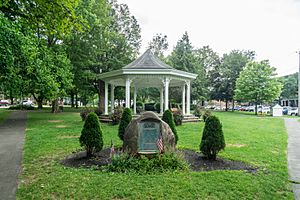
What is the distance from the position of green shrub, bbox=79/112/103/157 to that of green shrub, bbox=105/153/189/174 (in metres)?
1.11

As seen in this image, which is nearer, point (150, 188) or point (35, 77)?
point (150, 188)

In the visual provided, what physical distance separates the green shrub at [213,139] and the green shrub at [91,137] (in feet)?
9.93

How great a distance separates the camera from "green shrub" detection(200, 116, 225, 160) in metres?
6.15

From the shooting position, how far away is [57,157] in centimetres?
661

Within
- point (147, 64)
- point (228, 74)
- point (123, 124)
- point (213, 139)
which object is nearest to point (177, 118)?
point (147, 64)

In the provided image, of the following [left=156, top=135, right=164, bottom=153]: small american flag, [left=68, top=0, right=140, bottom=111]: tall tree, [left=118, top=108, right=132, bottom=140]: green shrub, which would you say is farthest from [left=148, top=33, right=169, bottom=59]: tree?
[left=156, top=135, right=164, bottom=153]: small american flag

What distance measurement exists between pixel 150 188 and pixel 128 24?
29506 mm

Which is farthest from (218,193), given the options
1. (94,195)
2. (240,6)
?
(240,6)

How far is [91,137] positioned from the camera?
21.0ft

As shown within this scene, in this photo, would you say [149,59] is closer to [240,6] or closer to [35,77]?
[35,77]

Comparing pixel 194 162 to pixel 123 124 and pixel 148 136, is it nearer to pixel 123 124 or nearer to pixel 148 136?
pixel 148 136

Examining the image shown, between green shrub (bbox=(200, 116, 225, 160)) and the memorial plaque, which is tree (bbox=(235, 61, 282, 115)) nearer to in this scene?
green shrub (bbox=(200, 116, 225, 160))

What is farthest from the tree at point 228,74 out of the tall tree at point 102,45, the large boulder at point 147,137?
the large boulder at point 147,137

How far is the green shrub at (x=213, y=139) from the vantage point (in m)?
6.15
